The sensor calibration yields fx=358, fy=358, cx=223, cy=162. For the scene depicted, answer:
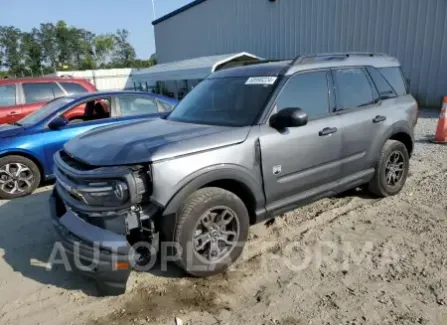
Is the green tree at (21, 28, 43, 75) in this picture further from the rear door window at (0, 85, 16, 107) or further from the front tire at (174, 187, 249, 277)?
the front tire at (174, 187, 249, 277)

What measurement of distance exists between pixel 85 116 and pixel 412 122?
5.13 m

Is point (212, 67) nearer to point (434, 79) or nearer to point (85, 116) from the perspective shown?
point (434, 79)

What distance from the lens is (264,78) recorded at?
363cm

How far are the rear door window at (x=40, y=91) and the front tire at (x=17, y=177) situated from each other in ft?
9.97

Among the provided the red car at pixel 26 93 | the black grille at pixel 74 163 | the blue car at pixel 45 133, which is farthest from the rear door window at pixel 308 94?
the red car at pixel 26 93

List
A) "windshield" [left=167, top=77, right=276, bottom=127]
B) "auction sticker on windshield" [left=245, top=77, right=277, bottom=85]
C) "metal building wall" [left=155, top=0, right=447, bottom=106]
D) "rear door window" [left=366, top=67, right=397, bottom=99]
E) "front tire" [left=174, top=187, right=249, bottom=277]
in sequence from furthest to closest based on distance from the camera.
Result: "metal building wall" [left=155, top=0, right=447, bottom=106] < "rear door window" [left=366, top=67, right=397, bottom=99] < "auction sticker on windshield" [left=245, top=77, right=277, bottom=85] < "windshield" [left=167, top=77, right=276, bottom=127] < "front tire" [left=174, top=187, right=249, bottom=277]

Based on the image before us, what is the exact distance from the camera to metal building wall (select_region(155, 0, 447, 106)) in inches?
512

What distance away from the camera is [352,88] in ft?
13.6

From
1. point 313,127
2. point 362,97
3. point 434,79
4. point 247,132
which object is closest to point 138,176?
point 247,132

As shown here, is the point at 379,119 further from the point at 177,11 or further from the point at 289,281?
the point at 177,11

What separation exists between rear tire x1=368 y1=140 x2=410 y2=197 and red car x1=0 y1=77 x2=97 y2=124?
21.1ft

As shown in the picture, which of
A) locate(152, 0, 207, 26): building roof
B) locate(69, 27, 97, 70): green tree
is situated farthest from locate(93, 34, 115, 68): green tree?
locate(152, 0, 207, 26): building roof

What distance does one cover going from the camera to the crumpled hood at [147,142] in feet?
9.02

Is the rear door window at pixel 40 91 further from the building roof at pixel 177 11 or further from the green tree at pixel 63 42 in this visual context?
the green tree at pixel 63 42
